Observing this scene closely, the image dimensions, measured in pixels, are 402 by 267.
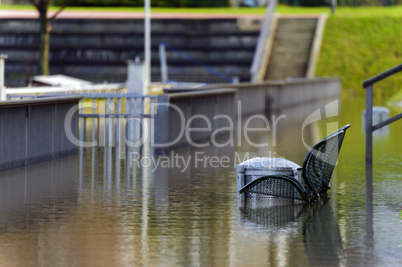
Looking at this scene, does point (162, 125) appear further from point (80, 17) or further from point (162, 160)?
point (80, 17)

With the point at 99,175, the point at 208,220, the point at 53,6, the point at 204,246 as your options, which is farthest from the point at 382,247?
the point at 53,6

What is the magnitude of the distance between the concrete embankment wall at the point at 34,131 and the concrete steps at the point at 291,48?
40025 millimetres

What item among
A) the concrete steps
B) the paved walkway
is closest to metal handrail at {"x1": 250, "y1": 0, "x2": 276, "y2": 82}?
the concrete steps

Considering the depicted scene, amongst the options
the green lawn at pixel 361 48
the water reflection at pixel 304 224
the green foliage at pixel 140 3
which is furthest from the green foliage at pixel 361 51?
the water reflection at pixel 304 224

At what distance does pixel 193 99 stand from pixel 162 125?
9.21 ft

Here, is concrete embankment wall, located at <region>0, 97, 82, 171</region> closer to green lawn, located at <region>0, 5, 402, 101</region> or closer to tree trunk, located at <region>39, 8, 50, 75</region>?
tree trunk, located at <region>39, 8, 50, 75</region>

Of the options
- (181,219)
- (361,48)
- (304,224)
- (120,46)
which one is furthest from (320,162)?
(361,48)

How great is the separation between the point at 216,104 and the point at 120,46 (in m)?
38.5

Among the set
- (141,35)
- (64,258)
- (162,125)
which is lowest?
(64,258)

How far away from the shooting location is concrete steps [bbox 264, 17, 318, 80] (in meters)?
61.0

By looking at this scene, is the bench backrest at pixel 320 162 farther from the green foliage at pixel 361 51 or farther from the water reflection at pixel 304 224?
the green foliage at pixel 361 51

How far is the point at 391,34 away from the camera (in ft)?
231

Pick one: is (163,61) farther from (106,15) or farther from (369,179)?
(369,179)

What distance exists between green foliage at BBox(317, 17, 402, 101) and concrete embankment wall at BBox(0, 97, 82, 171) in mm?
41851
